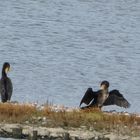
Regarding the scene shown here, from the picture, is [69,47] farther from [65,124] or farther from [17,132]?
[17,132]

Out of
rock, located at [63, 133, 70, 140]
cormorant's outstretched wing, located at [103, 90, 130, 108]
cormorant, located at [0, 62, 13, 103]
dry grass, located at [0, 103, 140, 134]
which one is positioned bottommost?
rock, located at [63, 133, 70, 140]

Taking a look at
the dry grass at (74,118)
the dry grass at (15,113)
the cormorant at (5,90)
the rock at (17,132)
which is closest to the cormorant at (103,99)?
the dry grass at (74,118)

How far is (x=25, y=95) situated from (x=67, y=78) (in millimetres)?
7532

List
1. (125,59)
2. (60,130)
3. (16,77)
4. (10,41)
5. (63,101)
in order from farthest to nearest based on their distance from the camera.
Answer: (10,41) < (125,59) < (16,77) < (63,101) < (60,130)

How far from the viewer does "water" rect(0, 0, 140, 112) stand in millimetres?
37938

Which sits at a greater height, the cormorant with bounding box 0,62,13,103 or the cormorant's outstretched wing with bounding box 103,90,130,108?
the cormorant with bounding box 0,62,13,103

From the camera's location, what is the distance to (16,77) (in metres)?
40.1

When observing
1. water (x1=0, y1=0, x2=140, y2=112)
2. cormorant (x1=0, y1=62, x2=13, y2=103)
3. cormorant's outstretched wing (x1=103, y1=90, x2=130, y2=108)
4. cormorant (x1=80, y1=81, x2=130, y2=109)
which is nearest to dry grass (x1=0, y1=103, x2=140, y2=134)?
cormorant (x1=80, y1=81, x2=130, y2=109)

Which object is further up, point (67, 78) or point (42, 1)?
point (42, 1)

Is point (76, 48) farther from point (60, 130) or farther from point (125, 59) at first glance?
point (60, 130)

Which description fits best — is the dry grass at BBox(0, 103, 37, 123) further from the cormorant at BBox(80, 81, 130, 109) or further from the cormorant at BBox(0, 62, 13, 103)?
the cormorant at BBox(0, 62, 13, 103)

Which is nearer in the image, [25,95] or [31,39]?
[25,95]

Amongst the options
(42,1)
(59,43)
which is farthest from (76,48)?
(42,1)

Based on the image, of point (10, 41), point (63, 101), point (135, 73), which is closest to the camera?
point (63, 101)
